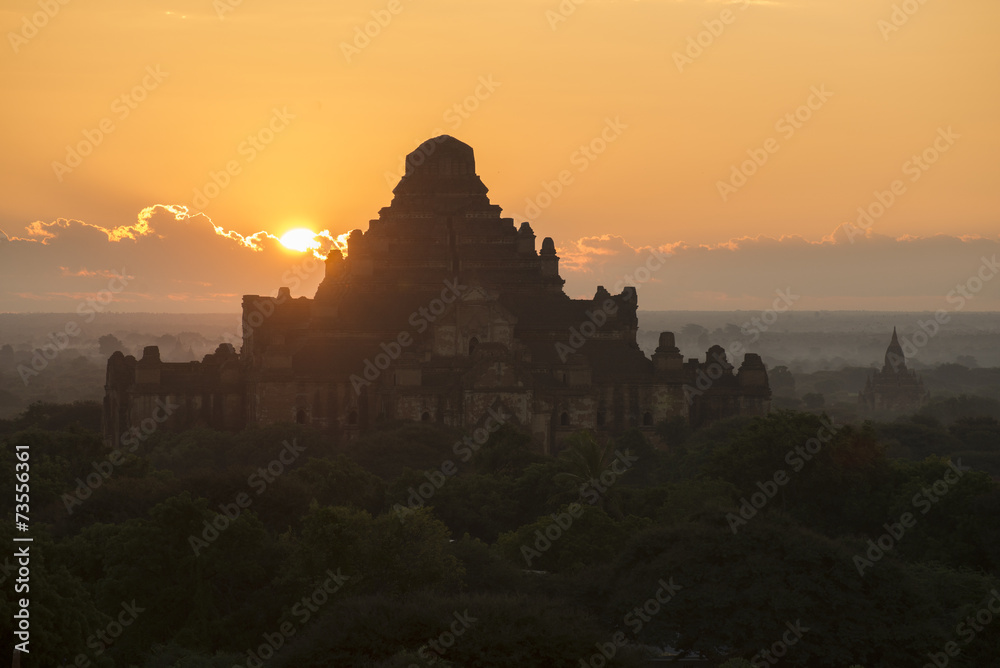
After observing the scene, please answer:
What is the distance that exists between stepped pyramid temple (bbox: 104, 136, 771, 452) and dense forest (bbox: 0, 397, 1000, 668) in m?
15.2

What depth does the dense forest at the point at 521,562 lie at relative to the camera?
33469 millimetres

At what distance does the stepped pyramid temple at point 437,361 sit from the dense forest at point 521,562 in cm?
1518

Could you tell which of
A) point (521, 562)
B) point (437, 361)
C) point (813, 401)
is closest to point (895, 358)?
point (813, 401)

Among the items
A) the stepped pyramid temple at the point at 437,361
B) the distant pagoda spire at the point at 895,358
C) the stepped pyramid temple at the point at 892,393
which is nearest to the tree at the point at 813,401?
the stepped pyramid temple at the point at 892,393

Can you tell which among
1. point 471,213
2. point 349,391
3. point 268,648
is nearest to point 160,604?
point 268,648

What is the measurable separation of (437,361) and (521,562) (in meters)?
30.5

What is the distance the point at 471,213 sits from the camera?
292 ft

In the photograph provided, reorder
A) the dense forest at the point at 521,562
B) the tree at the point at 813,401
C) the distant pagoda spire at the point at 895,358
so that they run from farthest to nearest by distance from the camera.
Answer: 1. the distant pagoda spire at the point at 895,358
2. the tree at the point at 813,401
3. the dense forest at the point at 521,562

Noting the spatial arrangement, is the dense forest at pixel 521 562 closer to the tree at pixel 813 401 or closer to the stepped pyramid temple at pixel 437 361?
the stepped pyramid temple at pixel 437 361

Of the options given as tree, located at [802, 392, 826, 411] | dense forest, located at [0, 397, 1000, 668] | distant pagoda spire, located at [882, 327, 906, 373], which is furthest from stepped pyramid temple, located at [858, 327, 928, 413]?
dense forest, located at [0, 397, 1000, 668]

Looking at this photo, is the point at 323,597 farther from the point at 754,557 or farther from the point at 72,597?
the point at 754,557

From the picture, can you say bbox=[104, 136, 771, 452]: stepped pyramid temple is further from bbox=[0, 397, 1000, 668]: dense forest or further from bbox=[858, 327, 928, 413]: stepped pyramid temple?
bbox=[858, 327, 928, 413]: stepped pyramid temple

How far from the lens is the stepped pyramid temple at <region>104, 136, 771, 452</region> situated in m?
76.3

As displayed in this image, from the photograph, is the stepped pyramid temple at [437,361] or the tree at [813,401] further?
the tree at [813,401]
